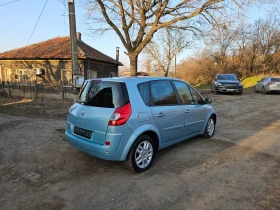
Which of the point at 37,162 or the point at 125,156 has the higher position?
the point at 125,156

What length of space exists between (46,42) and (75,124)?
65.1ft

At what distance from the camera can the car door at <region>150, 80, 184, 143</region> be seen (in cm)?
409

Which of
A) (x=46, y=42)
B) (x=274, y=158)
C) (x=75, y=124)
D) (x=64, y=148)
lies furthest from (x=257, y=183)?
(x=46, y=42)

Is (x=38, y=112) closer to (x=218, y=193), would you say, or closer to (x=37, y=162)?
(x=37, y=162)

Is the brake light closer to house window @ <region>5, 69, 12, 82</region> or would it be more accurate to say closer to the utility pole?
the utility pole

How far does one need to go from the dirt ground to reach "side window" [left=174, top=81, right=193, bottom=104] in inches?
42.5

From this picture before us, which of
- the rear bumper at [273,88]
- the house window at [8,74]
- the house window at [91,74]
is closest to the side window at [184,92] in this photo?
the house window at [91,74]

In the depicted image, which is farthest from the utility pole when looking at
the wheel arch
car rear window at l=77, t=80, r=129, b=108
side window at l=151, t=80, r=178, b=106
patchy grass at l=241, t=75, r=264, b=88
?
patchy grass at l=241, t=75, r=264, b=88

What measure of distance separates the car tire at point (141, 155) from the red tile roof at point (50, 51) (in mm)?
13452

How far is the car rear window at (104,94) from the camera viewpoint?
11.8 ft

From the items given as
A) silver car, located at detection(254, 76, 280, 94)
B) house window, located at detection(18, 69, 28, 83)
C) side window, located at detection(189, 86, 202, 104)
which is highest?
house window, located at detection(18, 69, 28, 83)

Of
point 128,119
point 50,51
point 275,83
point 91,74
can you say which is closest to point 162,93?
point 128,119

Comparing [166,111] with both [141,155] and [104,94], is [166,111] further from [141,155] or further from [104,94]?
[104,94]

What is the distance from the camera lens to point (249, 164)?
13.4 feet
